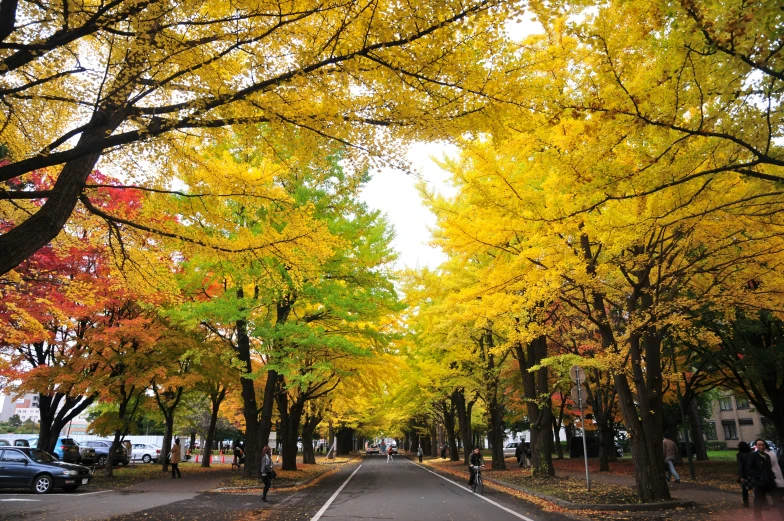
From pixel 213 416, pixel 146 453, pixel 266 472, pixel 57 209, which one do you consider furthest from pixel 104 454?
pixel 57 209

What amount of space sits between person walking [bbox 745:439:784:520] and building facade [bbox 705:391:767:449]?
4651 centimetres

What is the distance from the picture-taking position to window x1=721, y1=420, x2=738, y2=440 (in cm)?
5196

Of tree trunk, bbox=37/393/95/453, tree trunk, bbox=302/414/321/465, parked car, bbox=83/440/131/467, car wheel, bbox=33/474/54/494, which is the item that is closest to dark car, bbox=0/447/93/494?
car wheel, bbox=33/474/54/494

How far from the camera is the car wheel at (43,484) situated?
14.5 metres

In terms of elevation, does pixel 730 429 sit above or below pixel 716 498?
below

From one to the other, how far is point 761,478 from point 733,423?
183ft

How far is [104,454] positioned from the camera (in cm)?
3130

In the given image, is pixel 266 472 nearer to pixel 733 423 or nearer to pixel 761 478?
pixel 761 478

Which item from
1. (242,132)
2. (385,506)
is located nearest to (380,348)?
(385,506)

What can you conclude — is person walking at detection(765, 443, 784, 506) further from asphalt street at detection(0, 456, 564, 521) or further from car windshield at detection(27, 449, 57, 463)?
car windshield at detection(27, 449, 57, 463)

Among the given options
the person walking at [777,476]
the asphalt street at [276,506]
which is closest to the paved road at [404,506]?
the asphalt street at [276,506]

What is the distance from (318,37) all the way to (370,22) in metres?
0.81

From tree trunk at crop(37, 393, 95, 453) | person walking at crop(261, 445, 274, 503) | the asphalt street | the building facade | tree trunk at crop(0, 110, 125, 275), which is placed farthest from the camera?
the building facade

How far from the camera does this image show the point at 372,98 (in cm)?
548
